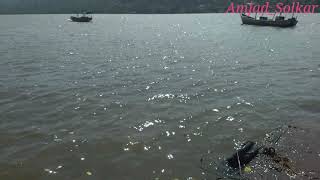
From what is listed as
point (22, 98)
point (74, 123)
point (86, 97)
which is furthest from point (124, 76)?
point (74, 123)

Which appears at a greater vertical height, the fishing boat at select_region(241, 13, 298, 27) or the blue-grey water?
the fishing boat at select_region(241, 13, 298, 27)

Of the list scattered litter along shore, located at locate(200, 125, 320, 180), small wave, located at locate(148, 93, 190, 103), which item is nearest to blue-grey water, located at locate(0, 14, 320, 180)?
small wave, located at locate(148, 93, 190, 103)

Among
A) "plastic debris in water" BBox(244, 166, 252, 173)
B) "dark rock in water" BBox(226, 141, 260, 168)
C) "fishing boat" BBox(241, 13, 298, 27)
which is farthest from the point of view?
"fishing boat" BBox(241, 13, 298, 27)

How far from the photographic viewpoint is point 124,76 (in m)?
27.0

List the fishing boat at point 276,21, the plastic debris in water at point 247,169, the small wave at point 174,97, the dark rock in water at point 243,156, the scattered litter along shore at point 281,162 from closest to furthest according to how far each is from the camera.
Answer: the scattered litter along shore at point 281,162
the plastic debris in water at point 247,169
the dark rock in water at point 243,156
the small wave at point 174,97
the fishing boat at point 276,21

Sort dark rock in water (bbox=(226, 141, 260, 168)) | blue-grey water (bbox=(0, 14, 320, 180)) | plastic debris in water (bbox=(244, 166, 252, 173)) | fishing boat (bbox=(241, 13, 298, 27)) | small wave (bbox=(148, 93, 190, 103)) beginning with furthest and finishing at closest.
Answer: fishing boat (bbox=(241, 13, 298, 27)), small wave (bbox=(148, 93, 190, 103)), blue-grey water (bbox=(0, 14, 320, 180)), dark rock in water (bbox=(226, 141, 260, 168)), plastic debris in water (bbox=(244, 166, 252, 173))

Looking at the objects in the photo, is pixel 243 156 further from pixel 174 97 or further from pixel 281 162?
pixel 174 97

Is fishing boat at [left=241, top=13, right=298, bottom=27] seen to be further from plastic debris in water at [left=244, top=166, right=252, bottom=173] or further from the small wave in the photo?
plastic debris in water at [left=244, top=166, right=252, bottom=173]

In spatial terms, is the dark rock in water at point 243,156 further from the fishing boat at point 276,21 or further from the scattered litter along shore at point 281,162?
the fishing boat at point 276,21

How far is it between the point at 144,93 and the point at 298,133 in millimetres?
10214

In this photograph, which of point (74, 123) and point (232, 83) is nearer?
point (74, 123)

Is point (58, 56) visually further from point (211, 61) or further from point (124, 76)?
point (211, 61)

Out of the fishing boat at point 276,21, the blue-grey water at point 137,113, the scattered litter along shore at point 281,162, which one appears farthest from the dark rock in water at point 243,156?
the fishing boat at point 276,21

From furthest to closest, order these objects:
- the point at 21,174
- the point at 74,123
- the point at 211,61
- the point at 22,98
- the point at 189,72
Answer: the point at 211,61, the point at 189,72, the point at 22,98, the point at 74,123, the point at 21,174
